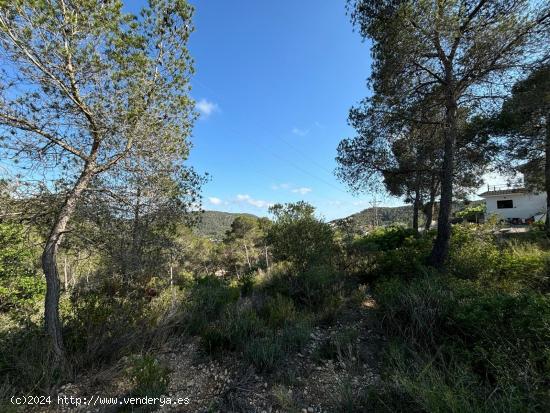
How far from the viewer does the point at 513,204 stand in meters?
23.3

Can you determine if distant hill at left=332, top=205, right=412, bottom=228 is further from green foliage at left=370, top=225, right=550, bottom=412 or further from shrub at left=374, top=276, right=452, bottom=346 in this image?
green foliage at left=370, top=225, right=550, bottom=412

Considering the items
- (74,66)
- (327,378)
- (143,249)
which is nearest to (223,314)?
(143,249)

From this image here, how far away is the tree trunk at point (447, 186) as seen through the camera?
637 cm

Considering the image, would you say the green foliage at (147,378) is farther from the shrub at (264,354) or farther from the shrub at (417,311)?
the shrub at (417,311)

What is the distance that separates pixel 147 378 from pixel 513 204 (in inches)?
1216

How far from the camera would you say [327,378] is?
3.14 metres

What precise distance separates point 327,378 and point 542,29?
26.9 feet

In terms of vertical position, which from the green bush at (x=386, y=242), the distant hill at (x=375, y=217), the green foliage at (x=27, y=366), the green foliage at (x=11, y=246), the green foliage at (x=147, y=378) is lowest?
the green foliage at (x=147, y=378)

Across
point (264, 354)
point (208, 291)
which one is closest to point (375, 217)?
point (208, 291)

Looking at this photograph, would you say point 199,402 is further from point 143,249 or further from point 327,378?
point 143,249

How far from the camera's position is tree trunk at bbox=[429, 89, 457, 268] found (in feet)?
20.9

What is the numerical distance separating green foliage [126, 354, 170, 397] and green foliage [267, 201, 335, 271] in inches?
187

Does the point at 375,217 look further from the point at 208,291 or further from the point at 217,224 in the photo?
the point at 217,224

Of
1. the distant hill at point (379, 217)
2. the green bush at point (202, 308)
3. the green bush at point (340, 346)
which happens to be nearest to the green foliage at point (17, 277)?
the green bush at point (202, 308)
